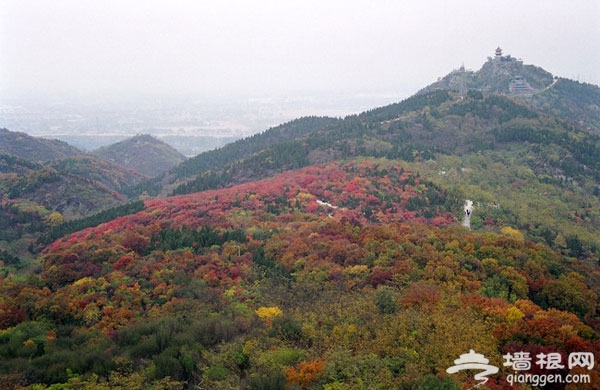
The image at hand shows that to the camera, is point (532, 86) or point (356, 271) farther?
point (532, 86)

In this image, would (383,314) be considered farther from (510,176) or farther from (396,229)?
(510,176)

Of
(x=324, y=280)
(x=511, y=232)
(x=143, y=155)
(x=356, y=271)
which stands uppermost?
(x=143, y=155)

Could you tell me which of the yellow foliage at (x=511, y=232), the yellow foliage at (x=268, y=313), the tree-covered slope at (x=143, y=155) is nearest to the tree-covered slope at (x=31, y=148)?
the tree-covered slope at (x=143, y=155)

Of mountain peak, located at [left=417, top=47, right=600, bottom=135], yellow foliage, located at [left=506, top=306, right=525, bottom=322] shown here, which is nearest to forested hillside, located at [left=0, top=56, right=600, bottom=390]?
yellow foliage, located at [left=506, top=306, right=525, bottom=322]

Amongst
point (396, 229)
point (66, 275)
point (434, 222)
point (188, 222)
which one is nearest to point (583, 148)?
point (434, 222)

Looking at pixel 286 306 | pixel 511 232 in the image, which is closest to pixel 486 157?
pixel 511 232

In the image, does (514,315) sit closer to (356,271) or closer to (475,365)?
(475,365)
